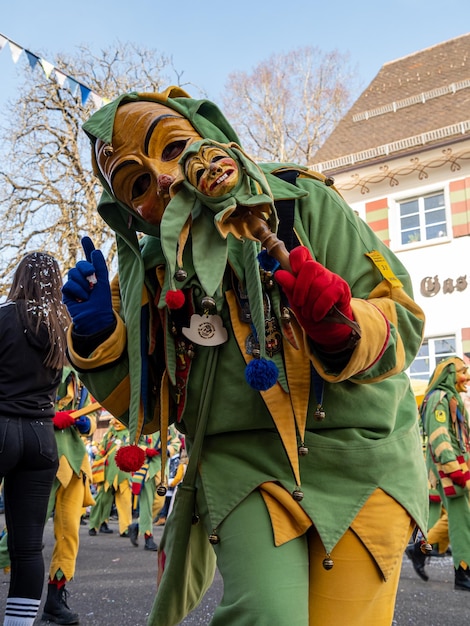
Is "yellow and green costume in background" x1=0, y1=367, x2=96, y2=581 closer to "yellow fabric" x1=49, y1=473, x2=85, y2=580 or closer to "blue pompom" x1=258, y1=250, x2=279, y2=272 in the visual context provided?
"yellow fabric" x1=49, y1=473, x2=85, y2=580

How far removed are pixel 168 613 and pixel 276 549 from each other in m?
0.42

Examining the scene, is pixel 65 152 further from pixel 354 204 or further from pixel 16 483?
pixel 16 483

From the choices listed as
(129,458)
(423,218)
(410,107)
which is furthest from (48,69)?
(410,107)

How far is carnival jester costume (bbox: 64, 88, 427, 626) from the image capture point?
5.40ft

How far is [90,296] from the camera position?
2023 mm

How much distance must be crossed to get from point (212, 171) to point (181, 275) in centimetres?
28

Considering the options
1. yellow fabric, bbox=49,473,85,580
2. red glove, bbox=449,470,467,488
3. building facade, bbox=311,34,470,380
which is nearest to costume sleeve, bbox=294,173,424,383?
yellow fabric, bbox=49,473,85,580

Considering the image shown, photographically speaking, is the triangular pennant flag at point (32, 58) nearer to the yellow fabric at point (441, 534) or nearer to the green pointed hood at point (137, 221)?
the yellow fabric at point (441, 534)

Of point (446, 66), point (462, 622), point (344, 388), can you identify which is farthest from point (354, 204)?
point (344, 388)

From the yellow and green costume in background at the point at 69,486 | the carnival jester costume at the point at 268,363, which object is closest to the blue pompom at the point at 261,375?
the carnival jester costume at the point at 268,363

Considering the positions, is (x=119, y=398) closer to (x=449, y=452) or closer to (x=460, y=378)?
(x=449, y=452)

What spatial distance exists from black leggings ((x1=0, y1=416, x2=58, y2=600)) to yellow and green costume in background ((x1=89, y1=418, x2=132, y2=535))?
656 cm

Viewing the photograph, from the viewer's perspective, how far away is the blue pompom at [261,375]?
1.64m

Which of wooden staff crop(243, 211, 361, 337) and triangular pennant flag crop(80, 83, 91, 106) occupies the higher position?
triangular pennant flag crop(80, 83, 91, 106)
